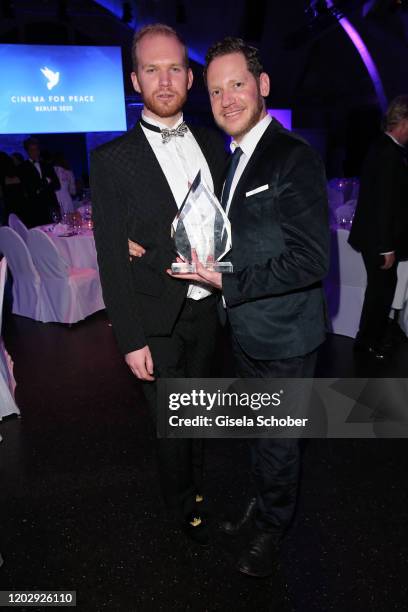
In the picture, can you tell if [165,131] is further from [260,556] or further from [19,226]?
[19,226]

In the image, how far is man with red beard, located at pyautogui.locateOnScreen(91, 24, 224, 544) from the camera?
62.9 inches

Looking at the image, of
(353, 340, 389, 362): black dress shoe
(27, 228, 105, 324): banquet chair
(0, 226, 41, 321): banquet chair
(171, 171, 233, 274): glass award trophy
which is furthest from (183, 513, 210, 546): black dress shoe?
(0, 226, 41, 321): banquet chair

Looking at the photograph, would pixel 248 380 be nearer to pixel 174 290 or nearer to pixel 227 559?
pixel 174 290

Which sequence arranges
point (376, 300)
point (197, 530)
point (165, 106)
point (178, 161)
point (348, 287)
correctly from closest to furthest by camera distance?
point (165, 106) → point (178, 161) → point (197, 530) → point (376, 300) → point (348, 287)

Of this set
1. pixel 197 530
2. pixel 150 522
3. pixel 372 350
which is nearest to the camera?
pixel 197 530

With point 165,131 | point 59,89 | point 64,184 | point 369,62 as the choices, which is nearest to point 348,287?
point 165,131

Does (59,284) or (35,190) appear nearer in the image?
(59,284)

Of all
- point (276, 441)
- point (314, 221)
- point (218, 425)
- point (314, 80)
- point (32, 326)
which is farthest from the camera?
point (314, 80)

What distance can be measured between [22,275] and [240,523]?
372 centimetres

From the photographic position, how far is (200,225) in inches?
54.9

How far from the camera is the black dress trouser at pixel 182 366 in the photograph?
5.92 ft

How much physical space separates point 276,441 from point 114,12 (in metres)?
14.2

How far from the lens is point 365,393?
10.6 feet

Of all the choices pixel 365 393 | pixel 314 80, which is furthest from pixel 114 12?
pixel 365 393
